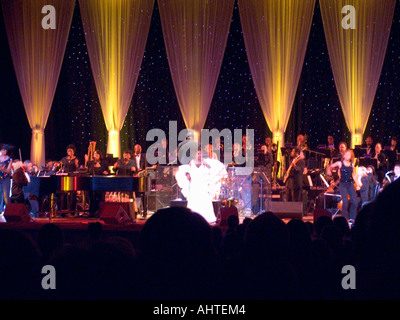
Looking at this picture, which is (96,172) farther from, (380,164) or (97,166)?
(380,164)

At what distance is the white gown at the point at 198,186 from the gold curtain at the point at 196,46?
480 cm

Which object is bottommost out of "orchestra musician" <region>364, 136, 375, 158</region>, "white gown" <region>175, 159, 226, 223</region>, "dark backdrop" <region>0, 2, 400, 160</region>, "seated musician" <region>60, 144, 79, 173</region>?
"white gown" <region>175, 159, 226, 223</region>

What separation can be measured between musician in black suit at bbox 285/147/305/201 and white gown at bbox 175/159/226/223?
8.74 feet

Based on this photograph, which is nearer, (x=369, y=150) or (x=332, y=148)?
(x=369, y=150)

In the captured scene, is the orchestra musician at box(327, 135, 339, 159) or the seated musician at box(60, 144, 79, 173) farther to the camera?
the orchestra musician at box(327, 135, 339, 159)

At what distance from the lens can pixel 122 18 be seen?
15172mm

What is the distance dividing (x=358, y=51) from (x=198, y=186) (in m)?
7.26

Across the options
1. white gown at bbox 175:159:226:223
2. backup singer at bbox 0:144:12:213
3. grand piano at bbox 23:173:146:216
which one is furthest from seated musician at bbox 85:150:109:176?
white gown at bbox 175:159:226:223

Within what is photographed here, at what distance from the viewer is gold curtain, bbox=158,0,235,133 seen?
588 inches

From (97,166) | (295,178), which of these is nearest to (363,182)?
(295,178)

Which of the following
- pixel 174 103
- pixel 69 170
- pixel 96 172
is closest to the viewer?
pixel 96 172

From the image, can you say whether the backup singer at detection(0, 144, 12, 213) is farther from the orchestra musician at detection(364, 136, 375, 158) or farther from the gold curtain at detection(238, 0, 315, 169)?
the orchestra musician at detection(364, 136, 375, 158)

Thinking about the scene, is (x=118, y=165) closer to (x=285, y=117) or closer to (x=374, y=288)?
(x=285, y=117)

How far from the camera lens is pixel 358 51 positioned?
581 inches
